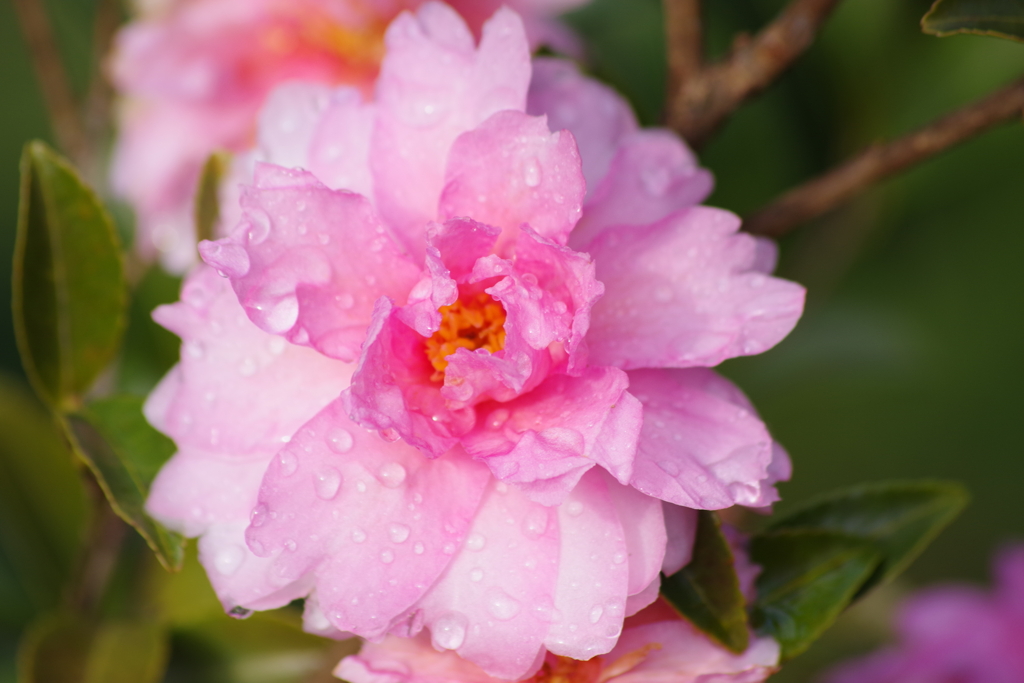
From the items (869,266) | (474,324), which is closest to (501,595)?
(474,324)

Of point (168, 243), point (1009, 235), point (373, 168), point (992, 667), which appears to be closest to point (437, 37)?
point (373, 168)

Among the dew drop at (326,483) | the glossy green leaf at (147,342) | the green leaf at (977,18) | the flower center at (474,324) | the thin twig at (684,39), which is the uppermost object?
the green leaf at (977,18)

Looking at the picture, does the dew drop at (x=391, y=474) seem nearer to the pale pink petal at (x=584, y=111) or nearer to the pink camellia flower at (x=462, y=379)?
the pink camellia flower at (x=462, y=379)

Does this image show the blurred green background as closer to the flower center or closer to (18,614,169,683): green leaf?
(18,614,169,683): green leaf

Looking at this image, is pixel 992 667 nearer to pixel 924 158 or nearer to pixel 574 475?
pixel 924 158

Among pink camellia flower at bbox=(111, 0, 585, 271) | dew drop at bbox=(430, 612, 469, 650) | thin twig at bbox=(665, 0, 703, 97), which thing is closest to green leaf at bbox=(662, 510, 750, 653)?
dew drop at bbox=(430, 612, 469, 650)

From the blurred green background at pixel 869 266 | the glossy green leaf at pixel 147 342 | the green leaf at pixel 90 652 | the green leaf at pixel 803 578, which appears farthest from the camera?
the blurred green background at pixel 869 266

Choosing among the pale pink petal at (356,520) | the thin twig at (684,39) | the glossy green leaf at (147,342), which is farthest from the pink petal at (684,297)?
the glossy green leaf at (147,342)
